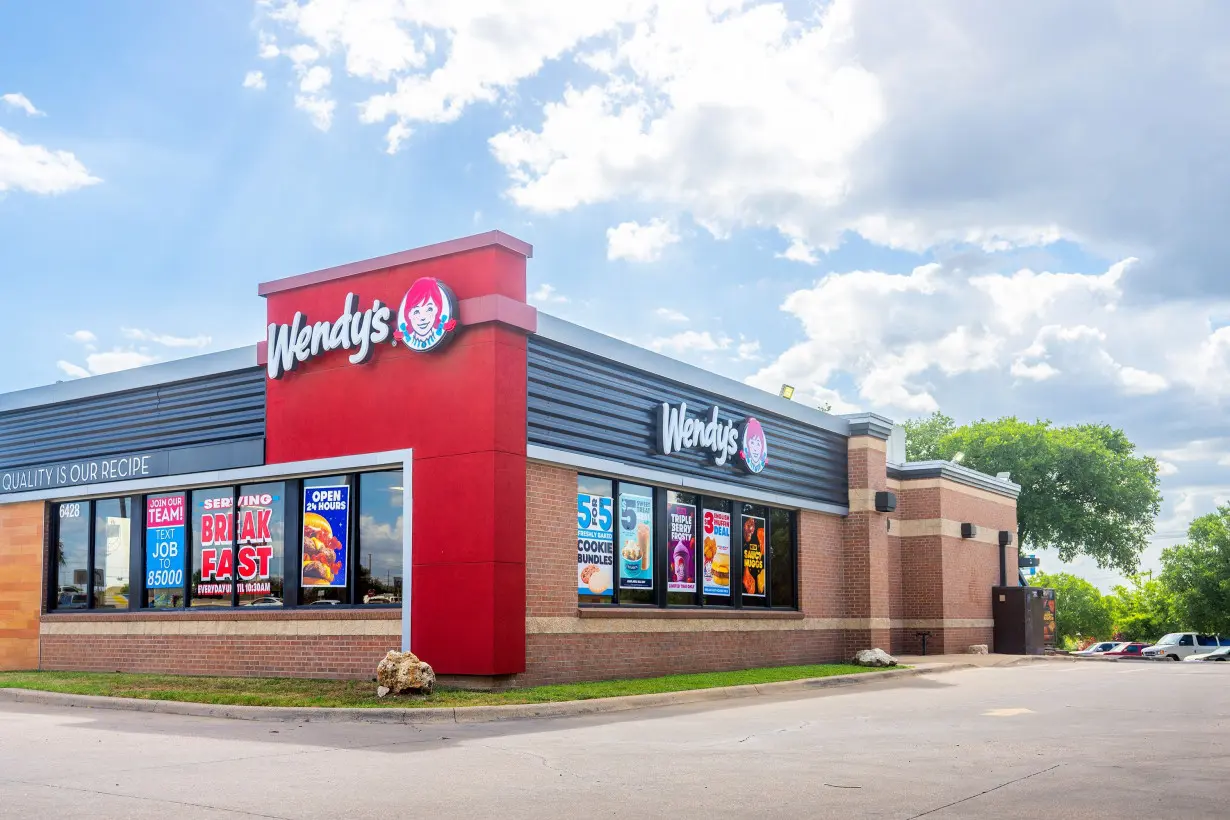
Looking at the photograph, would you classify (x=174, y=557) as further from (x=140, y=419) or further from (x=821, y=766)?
(x=821, y=766)

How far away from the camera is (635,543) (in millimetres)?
22672

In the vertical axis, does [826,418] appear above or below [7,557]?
above

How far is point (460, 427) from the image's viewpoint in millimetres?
19156

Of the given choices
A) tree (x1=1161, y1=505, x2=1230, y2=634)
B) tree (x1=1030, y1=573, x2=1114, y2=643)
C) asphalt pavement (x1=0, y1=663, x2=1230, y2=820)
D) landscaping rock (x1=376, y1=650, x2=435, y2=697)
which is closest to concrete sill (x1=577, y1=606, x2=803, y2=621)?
asphalt pavement (x1=0, y1=663, x2=1230, y2=820)

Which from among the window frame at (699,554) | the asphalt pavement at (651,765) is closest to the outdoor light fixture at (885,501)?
the window frame at (699,554)

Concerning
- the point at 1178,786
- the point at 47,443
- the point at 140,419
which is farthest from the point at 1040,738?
the point at 47,443

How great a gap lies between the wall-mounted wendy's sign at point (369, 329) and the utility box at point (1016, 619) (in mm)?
25096

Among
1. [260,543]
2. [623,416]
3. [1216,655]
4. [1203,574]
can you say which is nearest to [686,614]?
[623,416]

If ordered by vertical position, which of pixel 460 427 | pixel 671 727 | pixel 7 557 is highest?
pixel 460 427

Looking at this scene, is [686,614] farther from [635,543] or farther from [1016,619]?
[1016,619]

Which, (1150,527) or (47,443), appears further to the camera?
(1150,527)

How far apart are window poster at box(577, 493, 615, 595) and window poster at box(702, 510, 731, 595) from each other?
11.4ft

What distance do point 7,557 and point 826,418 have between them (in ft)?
61.7

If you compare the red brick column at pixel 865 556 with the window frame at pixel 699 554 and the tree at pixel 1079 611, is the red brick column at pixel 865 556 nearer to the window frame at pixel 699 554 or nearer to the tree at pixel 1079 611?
the window frame at pixel 699 554
